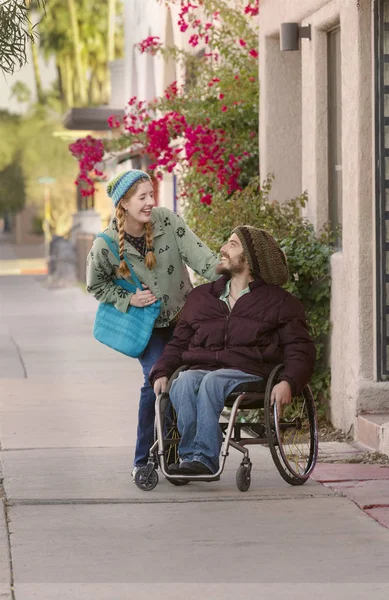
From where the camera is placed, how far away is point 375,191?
29.2 ft

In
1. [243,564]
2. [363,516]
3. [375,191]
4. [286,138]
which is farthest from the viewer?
[286,138]

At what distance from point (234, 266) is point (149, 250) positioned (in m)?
0.48

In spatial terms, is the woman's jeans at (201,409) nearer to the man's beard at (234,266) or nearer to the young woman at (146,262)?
the young woman at (146,262)

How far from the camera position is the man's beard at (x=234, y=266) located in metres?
7.58

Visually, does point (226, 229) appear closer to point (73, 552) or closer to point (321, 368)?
point (321, 368)

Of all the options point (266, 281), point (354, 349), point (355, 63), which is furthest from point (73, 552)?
point (355, 63)

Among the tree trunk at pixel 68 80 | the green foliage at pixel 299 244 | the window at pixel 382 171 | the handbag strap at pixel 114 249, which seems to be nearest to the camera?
the handbag strap at pixel 114 249

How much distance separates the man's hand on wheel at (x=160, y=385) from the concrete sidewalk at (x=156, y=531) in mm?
531

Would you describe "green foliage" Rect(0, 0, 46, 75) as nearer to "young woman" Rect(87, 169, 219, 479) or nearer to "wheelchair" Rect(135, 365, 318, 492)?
"young woman" Rect(87, 169, 219, 479)

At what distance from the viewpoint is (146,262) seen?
25.1 ft

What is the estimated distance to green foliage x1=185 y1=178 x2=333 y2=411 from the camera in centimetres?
972

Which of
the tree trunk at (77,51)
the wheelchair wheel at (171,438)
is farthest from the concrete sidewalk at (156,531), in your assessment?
the tree trunk at (77,51)

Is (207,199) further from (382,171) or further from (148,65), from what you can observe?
(148,65)

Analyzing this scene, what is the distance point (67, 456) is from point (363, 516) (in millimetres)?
2467
